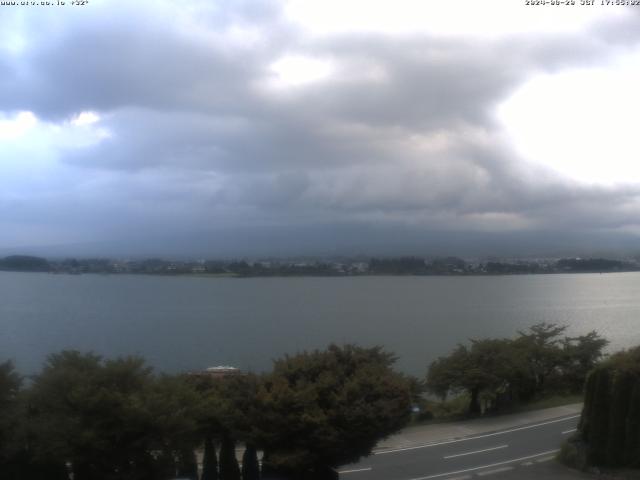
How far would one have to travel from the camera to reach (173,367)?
43.1 meters

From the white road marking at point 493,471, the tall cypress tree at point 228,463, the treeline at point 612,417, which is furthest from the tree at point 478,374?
the tall cypress tree at point 228,463

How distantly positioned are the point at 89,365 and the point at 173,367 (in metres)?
28.8

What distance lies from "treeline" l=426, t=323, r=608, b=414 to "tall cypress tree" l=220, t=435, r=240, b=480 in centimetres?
1504

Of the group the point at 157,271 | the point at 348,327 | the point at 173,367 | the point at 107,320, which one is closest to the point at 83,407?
the point at 173,367

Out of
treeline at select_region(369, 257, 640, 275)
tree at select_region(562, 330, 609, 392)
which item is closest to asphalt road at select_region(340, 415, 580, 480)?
tree at select_region(562, 330, 609, 392)

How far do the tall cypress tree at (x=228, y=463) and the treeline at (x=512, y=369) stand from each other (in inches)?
592

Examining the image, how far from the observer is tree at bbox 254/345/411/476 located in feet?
47.2

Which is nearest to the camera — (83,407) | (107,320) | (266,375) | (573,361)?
(83,407)

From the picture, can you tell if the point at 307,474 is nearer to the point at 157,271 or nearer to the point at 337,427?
the point at 337,427

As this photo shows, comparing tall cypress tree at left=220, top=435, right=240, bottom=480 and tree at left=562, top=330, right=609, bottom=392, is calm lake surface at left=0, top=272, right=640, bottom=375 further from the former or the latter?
tall cypress tree at left=220, top=435, right=240, bottom=480

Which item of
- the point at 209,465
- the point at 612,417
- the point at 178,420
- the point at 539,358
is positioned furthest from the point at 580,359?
the point at 178,420

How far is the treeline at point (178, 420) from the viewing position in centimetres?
1384

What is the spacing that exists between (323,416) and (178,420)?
3.03 m

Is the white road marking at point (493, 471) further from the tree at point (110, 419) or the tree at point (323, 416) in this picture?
the tree at point (110, 419)
